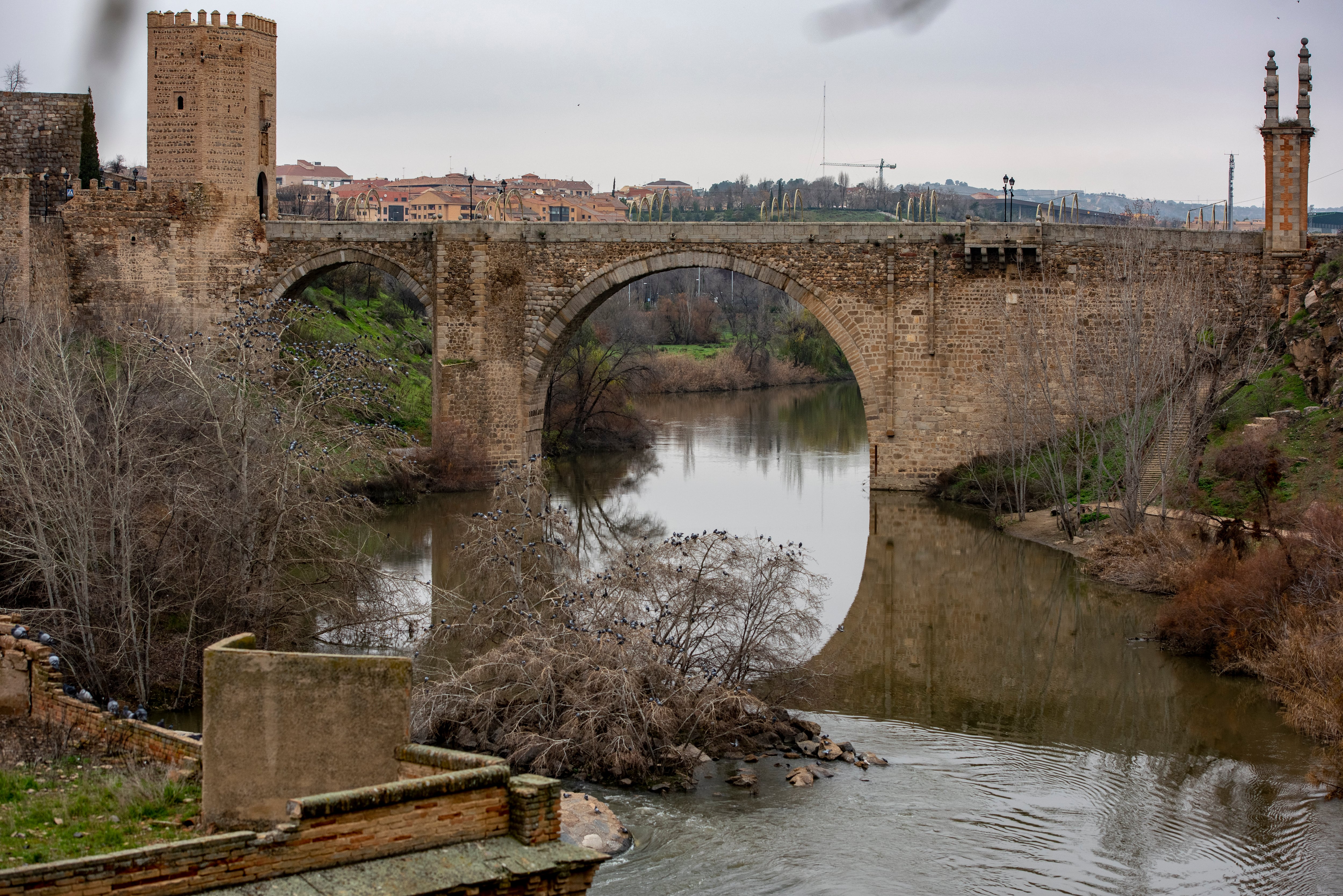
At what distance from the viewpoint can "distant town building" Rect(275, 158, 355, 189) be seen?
101 metres

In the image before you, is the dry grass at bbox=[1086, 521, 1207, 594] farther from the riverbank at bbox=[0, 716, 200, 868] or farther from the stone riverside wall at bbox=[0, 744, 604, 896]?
the riverbank at bbox=[0, 716, 200, 868]

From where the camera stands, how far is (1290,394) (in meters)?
20.2

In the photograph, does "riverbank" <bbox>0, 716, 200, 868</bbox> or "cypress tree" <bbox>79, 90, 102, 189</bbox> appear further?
"cypress tree" <bbox>79, 90, 102, 189</bbox>

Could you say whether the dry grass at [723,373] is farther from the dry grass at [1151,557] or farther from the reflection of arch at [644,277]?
the dry grass at [1151,557]

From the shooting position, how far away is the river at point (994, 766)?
884 centimetres

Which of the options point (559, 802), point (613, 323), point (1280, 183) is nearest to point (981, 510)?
point (1280, 183)

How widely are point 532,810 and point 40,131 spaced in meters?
23.8

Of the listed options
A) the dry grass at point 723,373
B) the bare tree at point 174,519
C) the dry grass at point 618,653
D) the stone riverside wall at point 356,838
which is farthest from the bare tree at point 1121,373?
the dry grass at point 723,373

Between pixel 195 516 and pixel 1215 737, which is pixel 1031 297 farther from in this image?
pixel 195 516

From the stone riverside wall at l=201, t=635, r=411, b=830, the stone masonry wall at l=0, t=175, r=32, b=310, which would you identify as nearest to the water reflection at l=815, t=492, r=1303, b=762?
the stone riverside wall at l=201, t=635, r=411, b=830

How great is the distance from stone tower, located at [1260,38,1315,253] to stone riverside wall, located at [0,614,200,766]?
1981 centimetres

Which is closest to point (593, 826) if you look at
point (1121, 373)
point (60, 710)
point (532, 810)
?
point (532, 810)

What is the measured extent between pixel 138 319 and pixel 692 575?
33.1ft

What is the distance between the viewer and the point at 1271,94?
22766 mm
